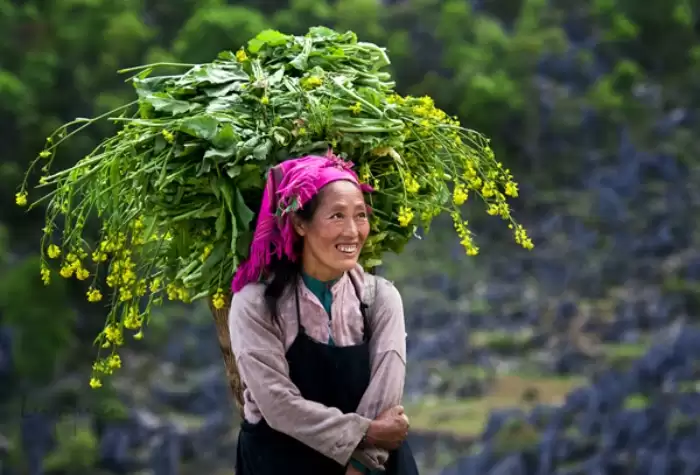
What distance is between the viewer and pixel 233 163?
85.1 inches

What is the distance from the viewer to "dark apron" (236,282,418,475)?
2.10 meters

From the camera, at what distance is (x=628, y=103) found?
7.98 m

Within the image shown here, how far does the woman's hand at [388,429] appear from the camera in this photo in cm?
205

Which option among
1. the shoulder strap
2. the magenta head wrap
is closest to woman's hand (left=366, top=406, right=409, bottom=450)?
the shoulder strap

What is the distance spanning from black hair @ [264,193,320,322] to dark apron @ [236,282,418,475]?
0.04m

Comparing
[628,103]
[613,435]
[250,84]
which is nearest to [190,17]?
[628,103]

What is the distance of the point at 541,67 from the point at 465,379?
230cm

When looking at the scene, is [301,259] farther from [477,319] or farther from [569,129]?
[569,129]

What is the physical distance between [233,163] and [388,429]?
0.54 metres

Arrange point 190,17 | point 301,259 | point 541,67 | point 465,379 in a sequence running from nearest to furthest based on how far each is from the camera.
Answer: point 301,259
point 465,379
point 190,17
point 541,67

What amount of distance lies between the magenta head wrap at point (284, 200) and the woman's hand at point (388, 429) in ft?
1.07

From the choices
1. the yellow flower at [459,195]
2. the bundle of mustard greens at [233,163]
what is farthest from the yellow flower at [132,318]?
the yellow flower at [459,195]

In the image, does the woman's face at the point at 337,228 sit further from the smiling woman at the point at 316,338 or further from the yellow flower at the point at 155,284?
the yellow flower at the point at 155,284

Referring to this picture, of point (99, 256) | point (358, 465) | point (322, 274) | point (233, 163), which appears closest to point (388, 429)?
point (358, 465)
